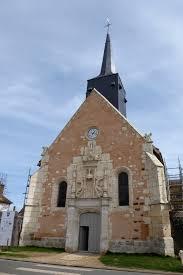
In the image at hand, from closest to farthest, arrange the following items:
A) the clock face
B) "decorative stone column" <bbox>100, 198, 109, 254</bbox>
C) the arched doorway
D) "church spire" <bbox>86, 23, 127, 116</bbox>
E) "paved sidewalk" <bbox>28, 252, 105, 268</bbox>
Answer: "paved sidewalk" <bbox>28, 252, 105, 268</bbox>, "decorative stone column" <bbox>100, 198, 109, 254</bbox>, the arched doorway, the clock face, "church spire" <bbox>86, 23, 127, 116</bbox>

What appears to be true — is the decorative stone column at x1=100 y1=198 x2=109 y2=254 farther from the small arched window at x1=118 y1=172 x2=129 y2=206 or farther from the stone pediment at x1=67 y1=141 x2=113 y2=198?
the small arched window at x1=118 y1=172 x2=129 y2=206

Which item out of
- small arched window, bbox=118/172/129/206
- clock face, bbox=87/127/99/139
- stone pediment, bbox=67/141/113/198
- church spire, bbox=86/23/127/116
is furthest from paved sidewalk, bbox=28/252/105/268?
church spire, bbox=86/23/127/116

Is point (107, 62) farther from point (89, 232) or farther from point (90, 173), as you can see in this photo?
point (89, 232)

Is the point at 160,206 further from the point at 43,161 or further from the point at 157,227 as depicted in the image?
the point at 43,161

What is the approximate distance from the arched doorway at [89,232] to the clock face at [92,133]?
5004 mm

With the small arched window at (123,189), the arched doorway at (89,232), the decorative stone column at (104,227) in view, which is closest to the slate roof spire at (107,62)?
the small arched window at (123,189)

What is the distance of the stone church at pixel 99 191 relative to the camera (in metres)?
13.5

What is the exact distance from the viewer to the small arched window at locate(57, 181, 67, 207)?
53.4 feet

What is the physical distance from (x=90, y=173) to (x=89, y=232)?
11.2 ft

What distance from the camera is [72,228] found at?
48.8 feet

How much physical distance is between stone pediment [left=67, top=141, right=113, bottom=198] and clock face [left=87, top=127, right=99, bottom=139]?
0.48 m

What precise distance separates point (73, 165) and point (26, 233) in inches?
198

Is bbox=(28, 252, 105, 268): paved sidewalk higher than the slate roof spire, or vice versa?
the slate roof spire

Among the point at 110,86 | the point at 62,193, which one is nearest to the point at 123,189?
the point at 62,193
